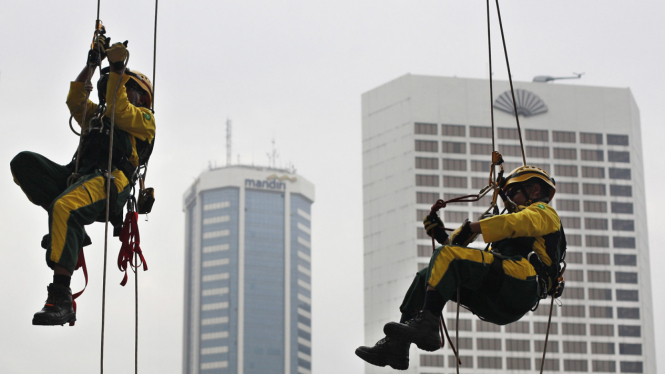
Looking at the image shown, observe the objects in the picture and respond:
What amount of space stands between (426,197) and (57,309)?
120214 millimetres

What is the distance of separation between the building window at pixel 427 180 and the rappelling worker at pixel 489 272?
385 feet

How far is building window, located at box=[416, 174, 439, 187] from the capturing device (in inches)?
5079

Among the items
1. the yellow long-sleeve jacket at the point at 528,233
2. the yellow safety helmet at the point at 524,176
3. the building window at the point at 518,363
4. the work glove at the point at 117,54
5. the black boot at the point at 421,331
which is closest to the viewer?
the black boot at the point at 421,331

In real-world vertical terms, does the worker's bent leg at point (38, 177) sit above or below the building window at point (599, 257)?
below

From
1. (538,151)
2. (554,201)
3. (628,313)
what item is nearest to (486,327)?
(628,313)

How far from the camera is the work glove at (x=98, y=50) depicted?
437 inches

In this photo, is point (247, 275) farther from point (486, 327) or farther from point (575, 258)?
point (575, 258)

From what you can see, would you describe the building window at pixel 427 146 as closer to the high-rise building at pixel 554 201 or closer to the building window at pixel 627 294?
the high-rise building at pixel 554 201

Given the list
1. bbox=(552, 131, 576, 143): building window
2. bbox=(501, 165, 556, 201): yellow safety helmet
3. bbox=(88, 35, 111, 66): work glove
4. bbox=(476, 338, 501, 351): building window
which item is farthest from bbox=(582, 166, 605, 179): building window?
bbox=(88, 35, 111, 66): work glove

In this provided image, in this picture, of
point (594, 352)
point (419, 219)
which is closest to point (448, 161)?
point (419, 219)

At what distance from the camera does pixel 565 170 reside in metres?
134

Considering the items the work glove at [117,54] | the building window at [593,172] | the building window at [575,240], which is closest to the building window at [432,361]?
the building window at [575,240]

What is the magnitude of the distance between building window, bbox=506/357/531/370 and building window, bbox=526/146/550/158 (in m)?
24.2

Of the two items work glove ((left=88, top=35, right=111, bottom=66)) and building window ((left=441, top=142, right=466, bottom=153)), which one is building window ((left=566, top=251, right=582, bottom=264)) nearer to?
building window ((left=441, top=142, right=466, bottom=153))
